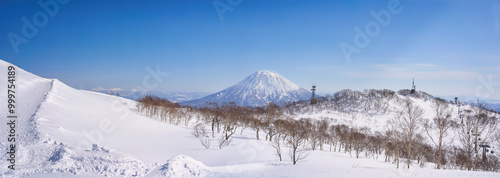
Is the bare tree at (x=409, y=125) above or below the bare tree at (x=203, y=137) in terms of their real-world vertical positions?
above

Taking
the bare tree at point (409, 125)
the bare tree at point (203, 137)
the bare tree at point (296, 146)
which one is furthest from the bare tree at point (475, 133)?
the bare tree at point (203, 137)

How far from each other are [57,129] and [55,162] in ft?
35.1

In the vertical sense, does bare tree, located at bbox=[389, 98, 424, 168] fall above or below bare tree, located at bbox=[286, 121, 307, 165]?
above

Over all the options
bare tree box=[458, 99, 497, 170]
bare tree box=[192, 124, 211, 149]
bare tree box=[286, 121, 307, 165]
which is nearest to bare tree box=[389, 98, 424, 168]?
bare tree box=[458, 99, 497, 170]

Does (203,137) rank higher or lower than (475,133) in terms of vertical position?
lower

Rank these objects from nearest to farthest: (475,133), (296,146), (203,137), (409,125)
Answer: (475,133) < (409,125) < (296,146) < (203,137)

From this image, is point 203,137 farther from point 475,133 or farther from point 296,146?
point 475,133

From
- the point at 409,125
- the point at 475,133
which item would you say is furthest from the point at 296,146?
the point at 475,133

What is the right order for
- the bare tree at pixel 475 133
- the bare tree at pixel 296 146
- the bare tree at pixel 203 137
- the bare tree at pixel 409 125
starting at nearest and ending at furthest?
the bare tree at pixel 475 133 → the bare tree at pixel 409 125 → the bare tree at pixel 296 146 → the bare tree at pixel 203 137

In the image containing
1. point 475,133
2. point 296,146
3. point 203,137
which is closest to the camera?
point 475,133

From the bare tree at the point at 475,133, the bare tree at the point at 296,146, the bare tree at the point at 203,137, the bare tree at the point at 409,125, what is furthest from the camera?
the bare tree at the point at 203,137

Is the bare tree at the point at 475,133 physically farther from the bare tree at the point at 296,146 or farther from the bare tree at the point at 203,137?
the bare tree at the point at 203,137

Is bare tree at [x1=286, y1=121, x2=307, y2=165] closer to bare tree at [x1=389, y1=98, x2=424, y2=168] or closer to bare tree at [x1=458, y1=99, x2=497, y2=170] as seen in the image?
bare tree at [x1=389, y1=98, x2=424, y2=168]

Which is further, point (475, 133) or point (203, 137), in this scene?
point (203, 137)
